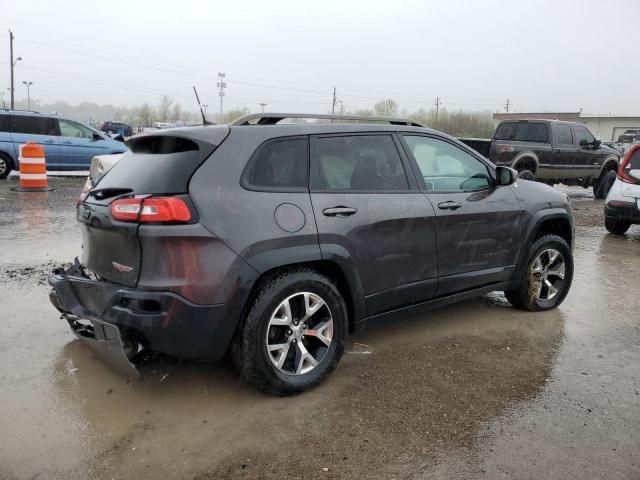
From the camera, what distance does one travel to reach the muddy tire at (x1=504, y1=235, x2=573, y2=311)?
494 centimetres

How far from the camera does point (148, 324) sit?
2959mm

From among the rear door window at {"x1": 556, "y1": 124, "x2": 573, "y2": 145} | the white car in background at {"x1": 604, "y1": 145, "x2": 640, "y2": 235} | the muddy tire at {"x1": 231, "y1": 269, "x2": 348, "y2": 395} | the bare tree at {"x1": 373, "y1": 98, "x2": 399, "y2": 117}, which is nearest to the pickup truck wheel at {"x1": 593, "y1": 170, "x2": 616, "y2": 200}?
the rear door window at {"x1": 556, "y1": 124, "x2": 573, "y2": 145}

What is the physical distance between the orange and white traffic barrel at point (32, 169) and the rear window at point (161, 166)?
951 centimetres

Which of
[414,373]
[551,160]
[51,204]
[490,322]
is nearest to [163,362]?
[414,373]

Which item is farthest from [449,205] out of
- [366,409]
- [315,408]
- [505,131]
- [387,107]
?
[387,107]

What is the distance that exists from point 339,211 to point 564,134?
39.9 feet

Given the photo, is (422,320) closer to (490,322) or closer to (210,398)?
(490,322)

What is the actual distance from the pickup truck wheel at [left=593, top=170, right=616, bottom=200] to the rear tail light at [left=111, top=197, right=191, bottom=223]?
14.7 metres

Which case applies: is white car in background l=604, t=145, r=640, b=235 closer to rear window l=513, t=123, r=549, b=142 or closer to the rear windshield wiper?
rear window l=513, t=123, r=549, b=142

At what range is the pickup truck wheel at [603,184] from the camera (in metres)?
14.9

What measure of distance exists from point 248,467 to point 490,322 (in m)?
2.83

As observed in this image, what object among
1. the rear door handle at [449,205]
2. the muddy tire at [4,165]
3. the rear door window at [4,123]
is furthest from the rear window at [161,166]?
the rear door window at [4,123]

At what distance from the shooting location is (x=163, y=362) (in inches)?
151

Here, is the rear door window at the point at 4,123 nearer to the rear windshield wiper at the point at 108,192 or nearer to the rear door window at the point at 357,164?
the rear windshield wiper at the point at 108,192
